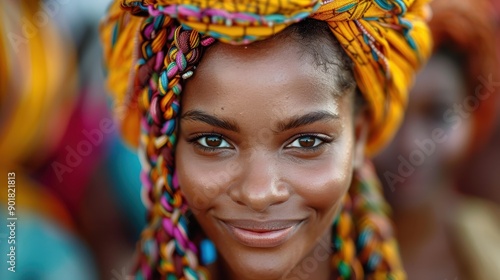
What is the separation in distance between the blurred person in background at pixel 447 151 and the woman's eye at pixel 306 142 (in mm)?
893

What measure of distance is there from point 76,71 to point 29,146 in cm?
32

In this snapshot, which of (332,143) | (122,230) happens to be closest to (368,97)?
(332,143)

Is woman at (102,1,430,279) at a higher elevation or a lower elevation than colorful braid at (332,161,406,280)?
higher

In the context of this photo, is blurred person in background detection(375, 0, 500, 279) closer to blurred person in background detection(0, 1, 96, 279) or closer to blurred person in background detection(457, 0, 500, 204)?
blurred person in background detection(457, 0, 500, 204)

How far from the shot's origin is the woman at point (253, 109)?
1.42m

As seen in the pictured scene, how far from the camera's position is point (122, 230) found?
248cm

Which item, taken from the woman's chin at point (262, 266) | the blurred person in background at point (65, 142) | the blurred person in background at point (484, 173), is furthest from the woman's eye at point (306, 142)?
the blurred person in background at point (484, 173)

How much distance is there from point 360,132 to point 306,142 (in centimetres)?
31

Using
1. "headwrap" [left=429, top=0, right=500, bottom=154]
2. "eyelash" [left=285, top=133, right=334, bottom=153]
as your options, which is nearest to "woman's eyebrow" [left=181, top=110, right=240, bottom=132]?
"eyelash" [left=285, top=133, right=334, bottom=153]

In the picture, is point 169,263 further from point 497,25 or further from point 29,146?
point 497,25

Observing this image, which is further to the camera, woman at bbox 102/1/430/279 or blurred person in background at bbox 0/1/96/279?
blurred person in background at bbox 0/1/96/279

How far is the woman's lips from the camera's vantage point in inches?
59.3

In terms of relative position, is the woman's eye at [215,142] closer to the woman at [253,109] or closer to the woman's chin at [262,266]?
the woman at [253,109]

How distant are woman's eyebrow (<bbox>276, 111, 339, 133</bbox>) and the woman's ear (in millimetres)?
231
